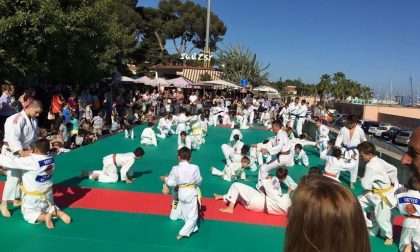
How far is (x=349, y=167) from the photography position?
30.9ft

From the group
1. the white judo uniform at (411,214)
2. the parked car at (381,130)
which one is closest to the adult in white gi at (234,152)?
the white judo uniform at (411,214)

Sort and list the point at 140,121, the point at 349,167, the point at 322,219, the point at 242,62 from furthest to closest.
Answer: the point at 242,62 < the point at 140,121 < the point at 349,167 < the point at 322,219

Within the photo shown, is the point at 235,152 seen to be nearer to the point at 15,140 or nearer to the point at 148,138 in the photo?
the point at 148,138

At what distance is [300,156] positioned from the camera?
12195mm

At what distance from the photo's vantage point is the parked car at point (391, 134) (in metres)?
26.1

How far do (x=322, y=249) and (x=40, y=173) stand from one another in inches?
211

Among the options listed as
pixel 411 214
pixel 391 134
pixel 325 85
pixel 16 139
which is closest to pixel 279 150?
pixel 411 214

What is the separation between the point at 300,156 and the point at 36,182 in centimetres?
828

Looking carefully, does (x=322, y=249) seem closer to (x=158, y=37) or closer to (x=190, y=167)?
(x=190, y=167)

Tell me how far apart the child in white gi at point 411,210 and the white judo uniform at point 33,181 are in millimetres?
5064

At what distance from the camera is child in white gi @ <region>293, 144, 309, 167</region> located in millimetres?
12000

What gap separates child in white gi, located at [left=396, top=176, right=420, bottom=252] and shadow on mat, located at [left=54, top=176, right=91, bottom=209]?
5.42 meters

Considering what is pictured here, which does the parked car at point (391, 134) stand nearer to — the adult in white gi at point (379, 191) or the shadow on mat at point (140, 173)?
the shadow on mat at point (140, 173)

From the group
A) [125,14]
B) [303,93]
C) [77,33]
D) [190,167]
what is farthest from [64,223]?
[303,93]
